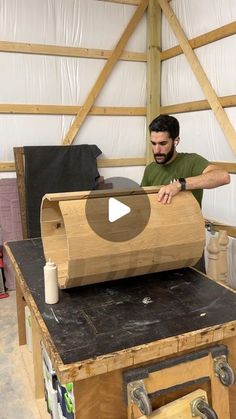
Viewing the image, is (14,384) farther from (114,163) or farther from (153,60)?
(153,60)

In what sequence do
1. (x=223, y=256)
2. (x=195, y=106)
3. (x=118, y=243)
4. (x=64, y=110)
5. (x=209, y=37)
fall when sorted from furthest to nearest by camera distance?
(x=64, y=110) < (x=195, y=106) < (x=209, y=37) < (x=223, y=256) < (x=118, y=243)

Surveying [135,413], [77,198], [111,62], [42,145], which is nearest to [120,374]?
[135,413]

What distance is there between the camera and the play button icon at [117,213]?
4.53 ft

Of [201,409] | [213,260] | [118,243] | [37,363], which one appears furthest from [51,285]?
[213,260]

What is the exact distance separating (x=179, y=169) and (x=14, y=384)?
63.2 inches

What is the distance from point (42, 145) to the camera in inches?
142

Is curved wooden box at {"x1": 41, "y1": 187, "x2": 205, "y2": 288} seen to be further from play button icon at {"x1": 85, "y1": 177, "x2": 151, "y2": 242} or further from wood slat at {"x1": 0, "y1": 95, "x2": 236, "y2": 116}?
wood slat at {"x1": 0, "y1": 95, "x2": 236, "y2": 116}

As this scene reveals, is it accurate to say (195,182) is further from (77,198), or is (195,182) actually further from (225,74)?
(225,74)

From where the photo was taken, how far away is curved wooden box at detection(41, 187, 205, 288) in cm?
134

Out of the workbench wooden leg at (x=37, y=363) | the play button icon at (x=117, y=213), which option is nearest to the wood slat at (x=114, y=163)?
the workbench wooden leg at (x=37, y=363)

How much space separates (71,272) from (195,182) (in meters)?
0.74

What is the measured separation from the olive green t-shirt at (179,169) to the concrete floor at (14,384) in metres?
1.43

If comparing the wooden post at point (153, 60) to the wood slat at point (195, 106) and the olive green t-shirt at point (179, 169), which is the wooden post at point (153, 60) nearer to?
the wood slat at point (195, 106)

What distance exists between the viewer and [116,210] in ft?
4.68
